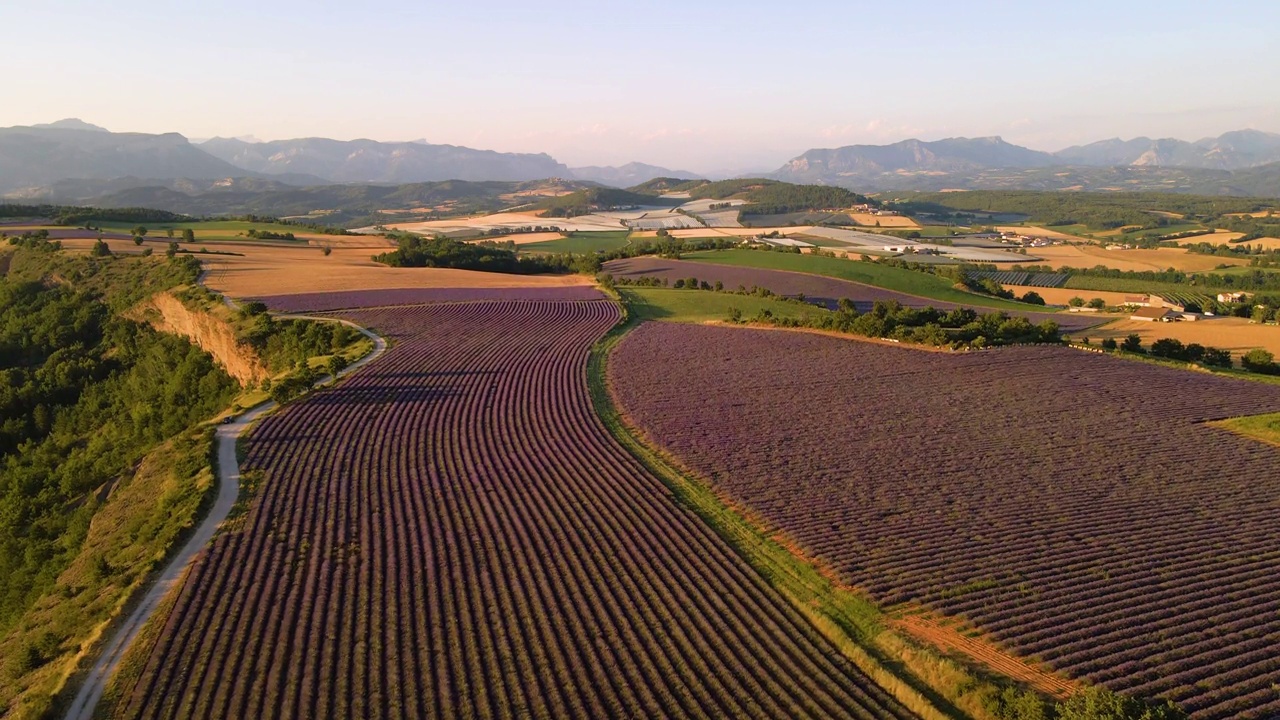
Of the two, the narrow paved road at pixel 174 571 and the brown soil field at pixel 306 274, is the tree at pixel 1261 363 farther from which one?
the narrow paved road at pixel 174 571

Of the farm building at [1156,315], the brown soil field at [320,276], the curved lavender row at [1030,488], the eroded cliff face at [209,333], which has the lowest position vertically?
the curved lavender row at [1030,488]

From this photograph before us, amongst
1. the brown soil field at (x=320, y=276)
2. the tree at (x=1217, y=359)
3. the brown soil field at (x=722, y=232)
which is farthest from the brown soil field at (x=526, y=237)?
the tree at (x=1217, y=359)

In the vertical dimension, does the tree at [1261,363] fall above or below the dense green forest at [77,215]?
below

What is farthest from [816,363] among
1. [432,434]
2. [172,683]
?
[172,683]

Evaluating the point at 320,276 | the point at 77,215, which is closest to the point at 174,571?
the point at 320,276

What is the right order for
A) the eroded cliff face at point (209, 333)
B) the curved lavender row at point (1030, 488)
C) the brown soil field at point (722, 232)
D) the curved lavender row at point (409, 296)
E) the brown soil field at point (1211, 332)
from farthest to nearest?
the brown soil field at point (722, 232) < the curved lavender row at point (409, 296) < the brown soil field at point (1211, 332) < the eroded cliff face at point (209, 333) < the curved lavender row at point (1030, 488)

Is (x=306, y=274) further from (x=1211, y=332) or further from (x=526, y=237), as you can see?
(x=1211, y=332)

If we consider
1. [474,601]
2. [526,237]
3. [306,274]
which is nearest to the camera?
[474,601]
